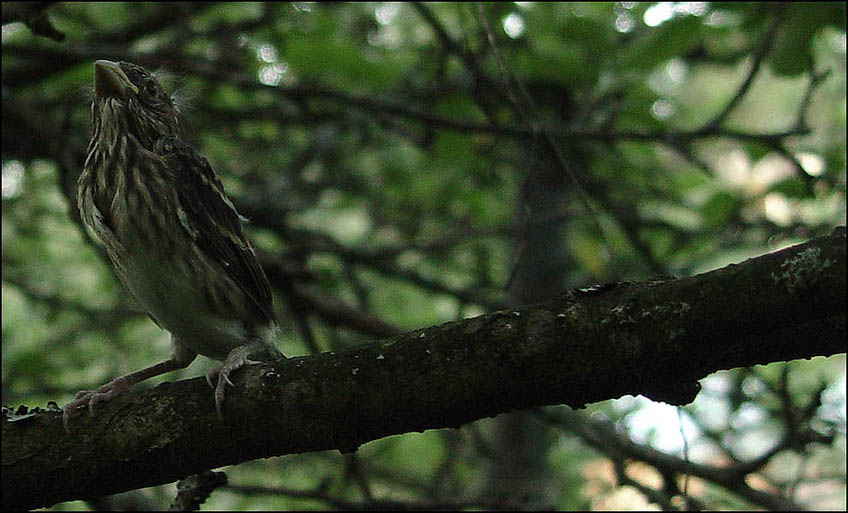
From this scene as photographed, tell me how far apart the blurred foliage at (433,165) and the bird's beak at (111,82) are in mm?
685

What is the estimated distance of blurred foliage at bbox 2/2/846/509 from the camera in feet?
12.0

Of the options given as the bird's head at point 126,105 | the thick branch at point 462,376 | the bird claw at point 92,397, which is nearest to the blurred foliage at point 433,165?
the bird's head at point 126,105

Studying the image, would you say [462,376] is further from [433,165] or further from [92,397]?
[433,165]

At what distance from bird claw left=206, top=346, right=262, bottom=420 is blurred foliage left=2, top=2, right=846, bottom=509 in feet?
2.99

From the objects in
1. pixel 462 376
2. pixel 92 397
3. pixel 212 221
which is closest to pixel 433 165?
pixel 212 221

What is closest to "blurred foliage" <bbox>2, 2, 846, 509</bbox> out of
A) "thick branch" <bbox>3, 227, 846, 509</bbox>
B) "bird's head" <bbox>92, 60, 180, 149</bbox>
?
"bird's head" <bbox>92, 60, 180, 149</bbox>

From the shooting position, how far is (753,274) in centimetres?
157

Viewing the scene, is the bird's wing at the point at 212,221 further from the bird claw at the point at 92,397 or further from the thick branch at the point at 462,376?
the thick branch at the point at 462,376

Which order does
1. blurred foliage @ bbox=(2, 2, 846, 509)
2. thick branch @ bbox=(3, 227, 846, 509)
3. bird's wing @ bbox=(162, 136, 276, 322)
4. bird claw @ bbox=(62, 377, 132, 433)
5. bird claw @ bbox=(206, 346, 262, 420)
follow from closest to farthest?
thick branch @ bbox=(3, 227, 846, 509) < bird claw @ bbox=(206, 346, 262, 420) < bird claw @ bbox=(62, 377, 132, 433) < bird's wing @ bbox=(162, 136, 276, 322) < blurred foliage @ bbox=(2, 2, 846, 509)

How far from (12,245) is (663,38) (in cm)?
394

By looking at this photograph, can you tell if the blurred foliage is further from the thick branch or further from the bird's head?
the thick branch

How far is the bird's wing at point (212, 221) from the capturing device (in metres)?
2.90

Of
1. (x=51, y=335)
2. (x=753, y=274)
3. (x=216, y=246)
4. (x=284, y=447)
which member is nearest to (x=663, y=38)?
(x=216, y=246)

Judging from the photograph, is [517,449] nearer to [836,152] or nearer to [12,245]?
[836,152]
